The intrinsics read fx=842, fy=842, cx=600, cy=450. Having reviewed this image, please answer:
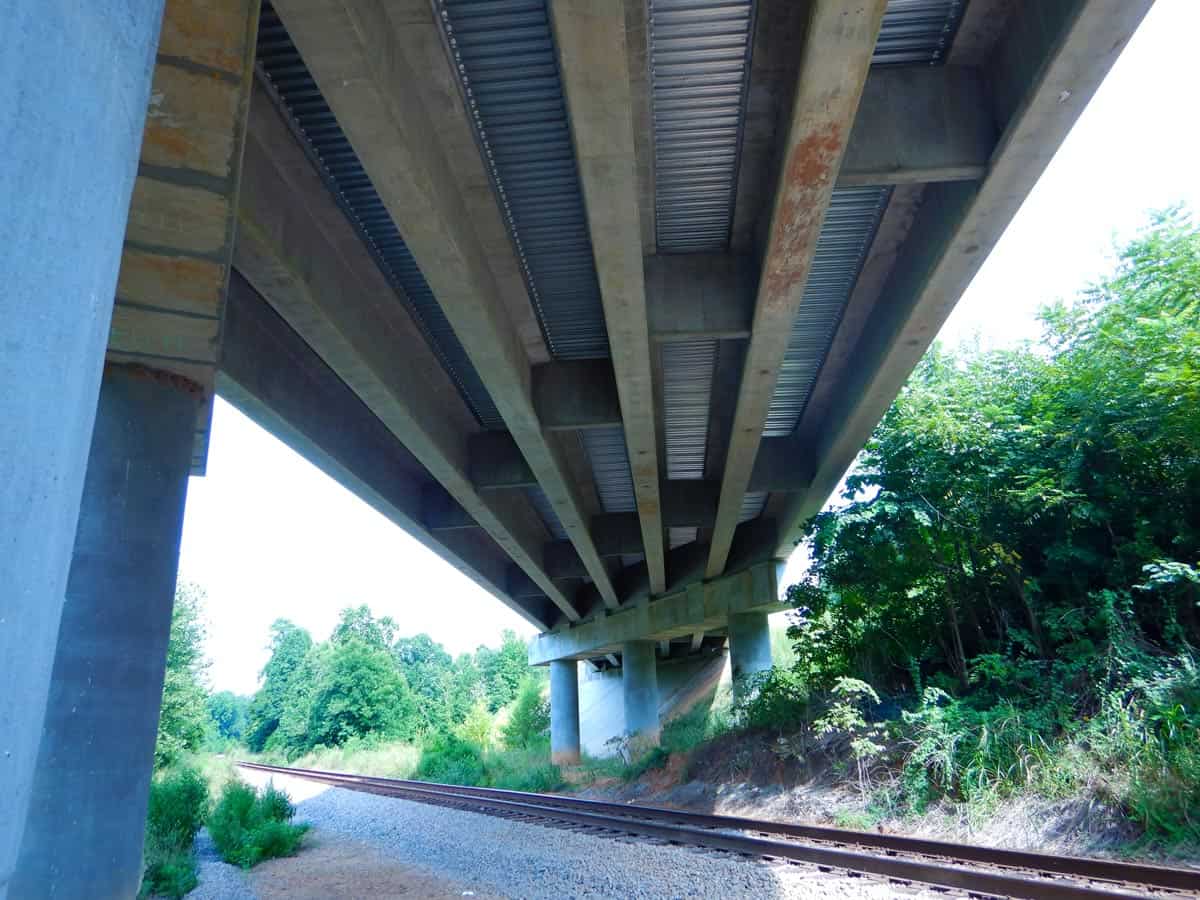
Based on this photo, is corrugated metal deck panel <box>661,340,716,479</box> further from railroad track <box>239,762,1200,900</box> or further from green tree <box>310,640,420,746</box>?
green tree <box>310,640,420,746</box>

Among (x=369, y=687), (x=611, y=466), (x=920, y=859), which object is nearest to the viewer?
(x=920, y=859)

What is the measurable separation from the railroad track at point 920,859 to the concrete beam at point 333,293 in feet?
19.7

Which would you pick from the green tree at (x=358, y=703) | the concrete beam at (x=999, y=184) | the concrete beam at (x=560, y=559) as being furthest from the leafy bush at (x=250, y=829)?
the green tree at (x=358, y=703)

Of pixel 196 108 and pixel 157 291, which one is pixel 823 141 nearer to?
pixel 196 108

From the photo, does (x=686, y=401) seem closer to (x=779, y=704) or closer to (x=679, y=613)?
(x=779, y=704)

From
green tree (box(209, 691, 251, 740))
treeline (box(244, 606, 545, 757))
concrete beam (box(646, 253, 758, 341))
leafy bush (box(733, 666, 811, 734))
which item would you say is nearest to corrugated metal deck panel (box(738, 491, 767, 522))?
leafy bush (box(733, 666, 811, 734))

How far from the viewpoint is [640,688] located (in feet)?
85.6

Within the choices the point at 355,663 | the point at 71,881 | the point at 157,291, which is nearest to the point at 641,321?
the point at 157,291

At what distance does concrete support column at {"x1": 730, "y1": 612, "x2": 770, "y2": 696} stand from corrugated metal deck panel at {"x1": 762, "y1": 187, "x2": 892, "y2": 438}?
29.3 feet

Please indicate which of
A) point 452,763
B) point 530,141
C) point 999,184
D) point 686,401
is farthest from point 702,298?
point 452,763

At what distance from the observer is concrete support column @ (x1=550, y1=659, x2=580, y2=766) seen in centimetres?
3038

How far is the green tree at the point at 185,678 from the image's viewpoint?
111 ft

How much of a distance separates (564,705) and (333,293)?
25469 millimetres

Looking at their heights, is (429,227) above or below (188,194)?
above
